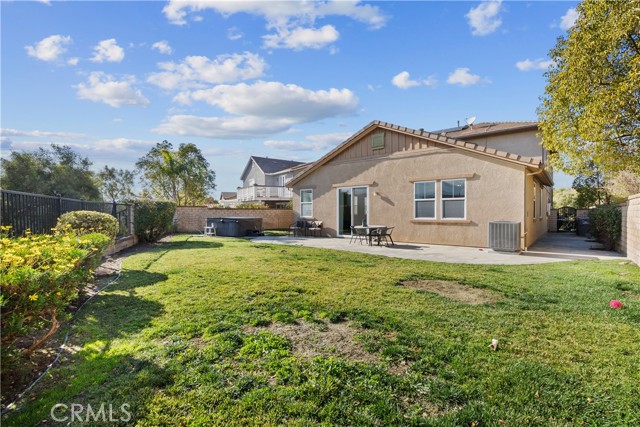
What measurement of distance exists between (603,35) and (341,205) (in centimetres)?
1112

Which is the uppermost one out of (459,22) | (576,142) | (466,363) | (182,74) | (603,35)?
(459,22)

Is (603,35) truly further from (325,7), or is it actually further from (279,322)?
(279,322)

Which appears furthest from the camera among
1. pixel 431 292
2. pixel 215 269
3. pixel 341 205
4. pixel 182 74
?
pixel 341 205

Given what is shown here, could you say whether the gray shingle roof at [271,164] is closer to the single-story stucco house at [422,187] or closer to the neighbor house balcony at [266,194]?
the neighbor house balcony at [266,194]

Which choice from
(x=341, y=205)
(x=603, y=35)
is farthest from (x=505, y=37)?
(x=341, y=205)

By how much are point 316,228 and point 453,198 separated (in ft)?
23.4

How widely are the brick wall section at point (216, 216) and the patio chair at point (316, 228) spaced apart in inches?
219

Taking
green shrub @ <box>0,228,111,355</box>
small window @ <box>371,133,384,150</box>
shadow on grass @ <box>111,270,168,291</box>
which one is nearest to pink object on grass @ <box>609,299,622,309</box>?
green shrub @ <box>0,228,111,355</box>

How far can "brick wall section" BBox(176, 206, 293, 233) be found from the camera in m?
20.3

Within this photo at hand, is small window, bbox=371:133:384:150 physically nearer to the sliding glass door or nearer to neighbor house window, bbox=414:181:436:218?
the sliding glass door

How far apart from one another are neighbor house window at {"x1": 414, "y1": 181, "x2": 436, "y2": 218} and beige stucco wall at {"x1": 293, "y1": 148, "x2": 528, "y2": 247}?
231mm

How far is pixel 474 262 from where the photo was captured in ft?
29.7

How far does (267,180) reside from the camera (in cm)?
4184

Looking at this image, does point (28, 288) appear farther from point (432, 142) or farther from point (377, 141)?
point (377, 141)
